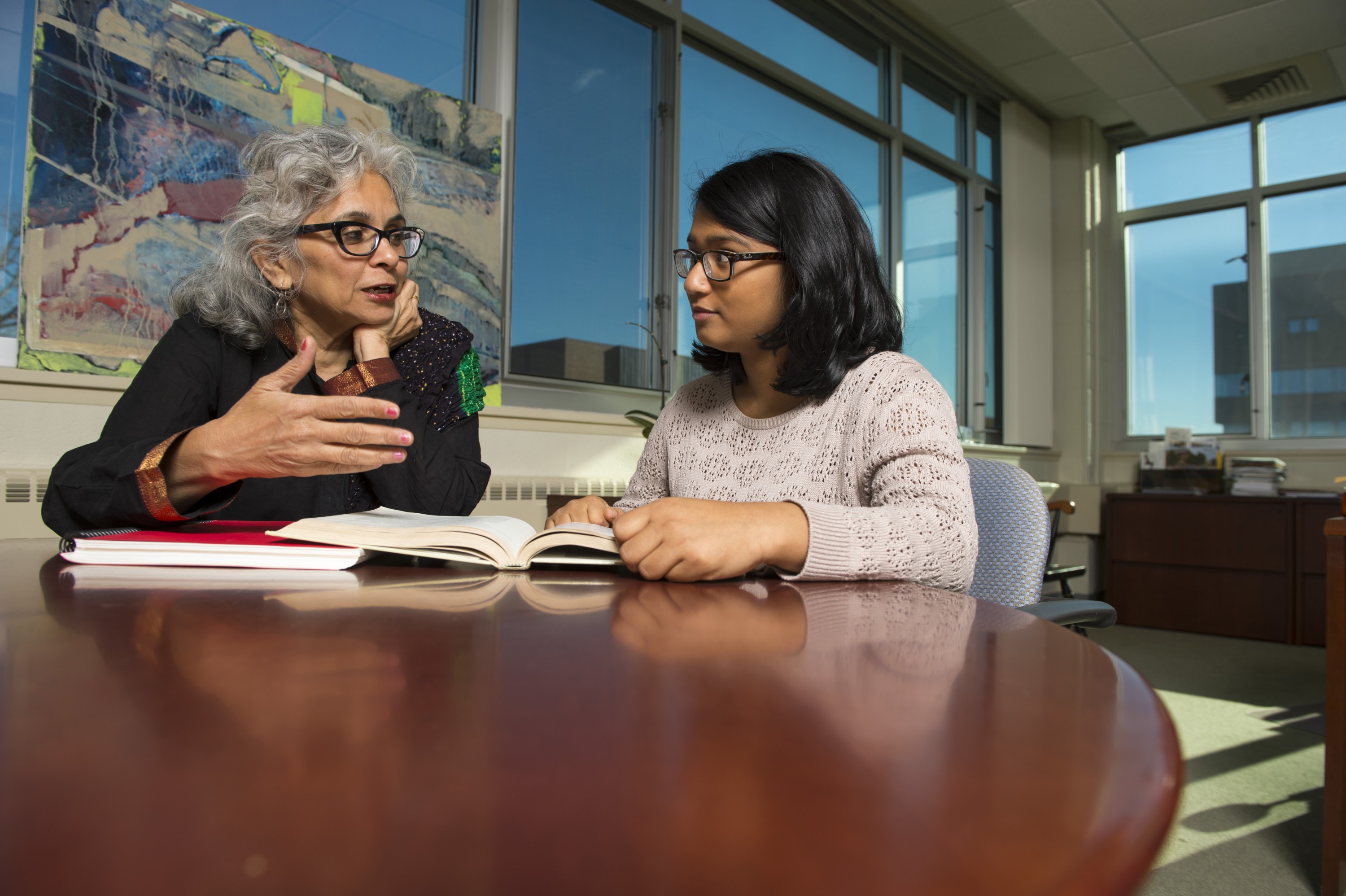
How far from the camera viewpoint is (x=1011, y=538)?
1337mm

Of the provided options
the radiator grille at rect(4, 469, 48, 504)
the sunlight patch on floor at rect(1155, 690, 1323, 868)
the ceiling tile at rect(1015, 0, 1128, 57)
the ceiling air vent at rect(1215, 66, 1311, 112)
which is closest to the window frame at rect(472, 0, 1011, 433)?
the ceiling tile at rect(1015, 0, 1128, 57)

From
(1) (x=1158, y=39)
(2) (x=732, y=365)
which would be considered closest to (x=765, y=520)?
(2) (x=732, y=365)

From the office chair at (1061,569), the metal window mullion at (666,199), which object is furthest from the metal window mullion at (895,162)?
the metal window mullion at (666,199)

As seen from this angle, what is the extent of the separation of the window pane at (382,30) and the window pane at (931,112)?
3201 millimetres

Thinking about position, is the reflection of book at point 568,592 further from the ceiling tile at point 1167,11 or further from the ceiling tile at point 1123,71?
the ceiling tile at point 1123,71

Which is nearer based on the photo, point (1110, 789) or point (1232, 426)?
point (1110, 789)

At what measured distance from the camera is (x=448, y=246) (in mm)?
2689

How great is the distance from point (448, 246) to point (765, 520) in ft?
7.37

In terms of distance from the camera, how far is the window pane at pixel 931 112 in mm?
5156

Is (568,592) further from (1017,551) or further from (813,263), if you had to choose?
(1017,551)

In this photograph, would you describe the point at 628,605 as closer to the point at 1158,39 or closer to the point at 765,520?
the point at 765,520

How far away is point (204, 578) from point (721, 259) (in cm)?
88

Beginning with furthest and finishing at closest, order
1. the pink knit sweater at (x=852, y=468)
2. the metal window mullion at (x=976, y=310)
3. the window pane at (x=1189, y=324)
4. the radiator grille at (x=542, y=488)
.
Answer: the metal window mullion at (x=976, y=310) → the window pane at (x=1189, y=324) → the radiator grille at (x=542, y=488) → the pink knit sweater at (x=852, y=468)

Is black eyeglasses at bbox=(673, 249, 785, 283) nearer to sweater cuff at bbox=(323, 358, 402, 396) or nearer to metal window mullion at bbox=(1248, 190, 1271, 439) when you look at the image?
sweater cuff at bbox=(323, 358, 402, 396)
